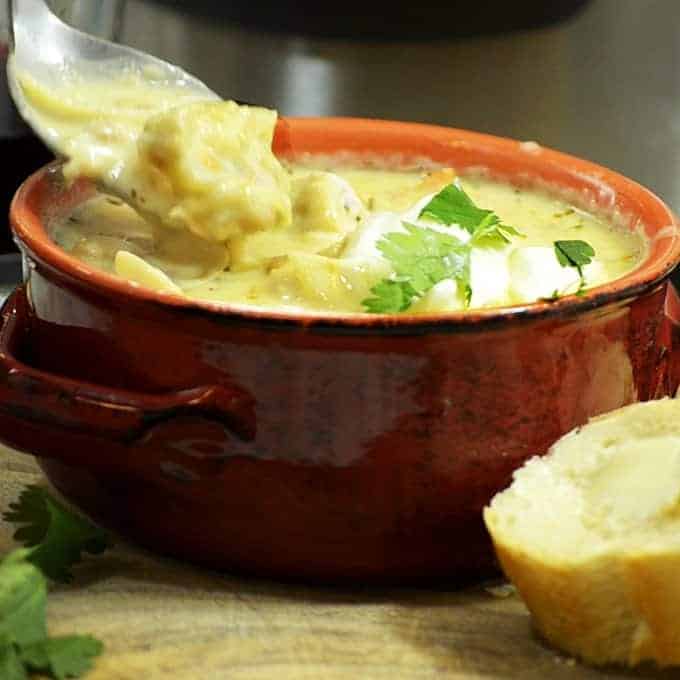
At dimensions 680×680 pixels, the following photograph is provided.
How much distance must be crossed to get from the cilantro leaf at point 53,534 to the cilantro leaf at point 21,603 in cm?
10

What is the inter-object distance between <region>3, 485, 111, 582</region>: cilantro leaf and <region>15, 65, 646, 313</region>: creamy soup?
23 cm

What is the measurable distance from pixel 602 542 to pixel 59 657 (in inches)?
18.1

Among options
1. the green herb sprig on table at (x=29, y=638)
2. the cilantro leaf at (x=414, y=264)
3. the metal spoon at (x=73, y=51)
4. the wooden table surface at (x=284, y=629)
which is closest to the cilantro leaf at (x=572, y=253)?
the cilantro leaf at (x=414, y=264)

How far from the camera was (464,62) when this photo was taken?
6.39ft

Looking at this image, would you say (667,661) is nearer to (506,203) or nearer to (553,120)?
(506,203)

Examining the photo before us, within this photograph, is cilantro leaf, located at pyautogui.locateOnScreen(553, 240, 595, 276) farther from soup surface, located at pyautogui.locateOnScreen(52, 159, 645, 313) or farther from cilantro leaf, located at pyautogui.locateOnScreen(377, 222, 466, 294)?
cilantro leaf, located at pyautogui.locateOnScreen(377, 222, 466, 294)

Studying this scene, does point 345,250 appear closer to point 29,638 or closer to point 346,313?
point 346,313

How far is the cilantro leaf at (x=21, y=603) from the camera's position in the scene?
1.28 meters

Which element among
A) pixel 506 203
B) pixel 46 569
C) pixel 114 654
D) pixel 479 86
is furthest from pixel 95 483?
pixel 479 86

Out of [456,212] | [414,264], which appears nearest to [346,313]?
[414,264]

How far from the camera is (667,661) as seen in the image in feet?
4.36

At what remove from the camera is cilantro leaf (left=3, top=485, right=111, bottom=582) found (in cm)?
145

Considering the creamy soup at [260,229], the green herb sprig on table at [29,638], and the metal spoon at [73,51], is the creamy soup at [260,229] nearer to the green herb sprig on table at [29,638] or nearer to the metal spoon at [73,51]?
the metal spoon at [73,51]

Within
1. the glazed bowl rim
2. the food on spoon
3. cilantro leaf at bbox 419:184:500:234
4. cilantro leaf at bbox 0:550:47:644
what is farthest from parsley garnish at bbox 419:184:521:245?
cilantro leaf at bbox 0:550:47:644
